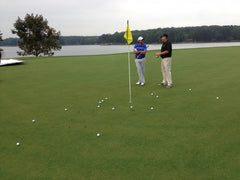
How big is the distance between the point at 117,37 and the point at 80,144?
140 meters

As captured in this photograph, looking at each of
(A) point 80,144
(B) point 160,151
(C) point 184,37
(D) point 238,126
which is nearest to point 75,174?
(A) point 80,144

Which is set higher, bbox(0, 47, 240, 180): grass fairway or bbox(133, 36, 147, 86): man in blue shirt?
bbox(133, 36, 147, 86): man in blue shirt

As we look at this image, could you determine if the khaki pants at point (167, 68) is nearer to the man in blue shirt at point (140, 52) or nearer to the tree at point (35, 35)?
the man in blue shirt at point (140, 52)

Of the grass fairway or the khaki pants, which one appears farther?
the khaki pants

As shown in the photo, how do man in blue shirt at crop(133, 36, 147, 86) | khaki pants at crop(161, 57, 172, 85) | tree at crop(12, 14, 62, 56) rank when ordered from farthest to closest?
tree at crop(12, 14, 62, 56)
man in blue shirt at crop(133, 36, 147, 86)
khaki pants at crop(161, 57, 172, 85)

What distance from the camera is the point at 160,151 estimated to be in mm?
4586

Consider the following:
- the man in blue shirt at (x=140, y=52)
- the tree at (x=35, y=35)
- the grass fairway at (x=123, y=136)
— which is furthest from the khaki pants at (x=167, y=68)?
the tree at (x=35, y=35)

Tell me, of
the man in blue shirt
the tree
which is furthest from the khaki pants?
the tree

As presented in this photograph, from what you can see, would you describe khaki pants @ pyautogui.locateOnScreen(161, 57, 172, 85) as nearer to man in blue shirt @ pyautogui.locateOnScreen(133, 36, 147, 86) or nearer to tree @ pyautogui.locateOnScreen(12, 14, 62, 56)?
man in blue shirt @ pyautogui.locateOnScreen(133, 36, 147, 86)

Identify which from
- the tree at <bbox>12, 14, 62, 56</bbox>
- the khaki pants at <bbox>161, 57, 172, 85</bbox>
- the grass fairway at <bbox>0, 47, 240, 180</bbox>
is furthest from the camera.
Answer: the tree at <bbox>12, 14, 62, 56</bbox>

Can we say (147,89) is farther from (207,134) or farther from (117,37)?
(117,37)

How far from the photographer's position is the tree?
2048 inches

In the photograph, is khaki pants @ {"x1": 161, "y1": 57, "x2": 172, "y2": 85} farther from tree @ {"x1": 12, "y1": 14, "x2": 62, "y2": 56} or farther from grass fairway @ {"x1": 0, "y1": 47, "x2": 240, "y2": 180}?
tree @ {"x1": 12, "y1": 14, "x2": 62, "y2": 56}

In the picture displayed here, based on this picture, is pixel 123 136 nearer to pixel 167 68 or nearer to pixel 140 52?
pixel 167 68
